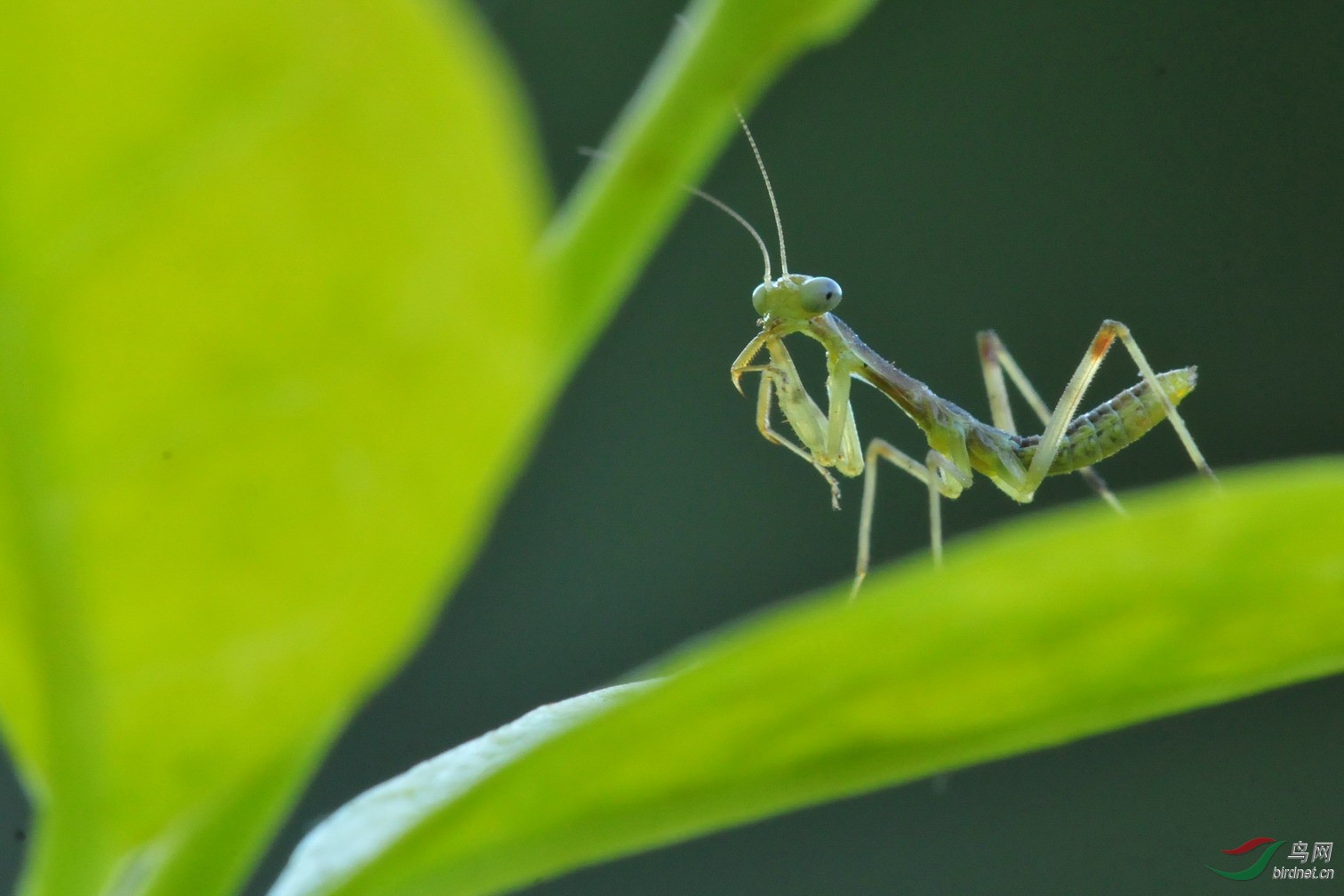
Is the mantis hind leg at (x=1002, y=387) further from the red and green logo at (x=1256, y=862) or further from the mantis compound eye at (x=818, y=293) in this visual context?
the red and green logo at (x=1256, y=862)

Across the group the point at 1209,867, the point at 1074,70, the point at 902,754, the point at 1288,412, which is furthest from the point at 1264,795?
the point at 902,754

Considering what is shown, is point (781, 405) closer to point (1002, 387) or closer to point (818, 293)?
point (818, 293)

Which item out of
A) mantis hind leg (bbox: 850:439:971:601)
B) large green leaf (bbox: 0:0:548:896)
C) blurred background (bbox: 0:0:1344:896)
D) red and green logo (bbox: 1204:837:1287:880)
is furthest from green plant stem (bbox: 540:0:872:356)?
blurred background (bbox: 0:0:1344:896)

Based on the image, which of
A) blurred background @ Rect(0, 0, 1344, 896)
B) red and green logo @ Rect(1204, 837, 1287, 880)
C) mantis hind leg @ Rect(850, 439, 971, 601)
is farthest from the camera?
blurred background @ Rect(0, 0, 1344, 896)

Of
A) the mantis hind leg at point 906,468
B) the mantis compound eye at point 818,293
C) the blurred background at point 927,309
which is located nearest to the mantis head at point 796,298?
the mantis compound eye at point 818,293

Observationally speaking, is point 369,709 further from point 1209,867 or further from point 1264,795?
point 1264,795

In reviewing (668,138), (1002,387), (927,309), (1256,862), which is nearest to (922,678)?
(668,138)

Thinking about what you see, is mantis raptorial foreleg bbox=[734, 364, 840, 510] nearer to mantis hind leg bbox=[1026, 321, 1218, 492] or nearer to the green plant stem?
mantis hind leg bbox=[1026, 321, 1218, 492]
